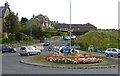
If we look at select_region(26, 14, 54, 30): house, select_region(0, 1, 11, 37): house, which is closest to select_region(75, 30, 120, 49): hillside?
select_region(0, 1, 11, 37): house

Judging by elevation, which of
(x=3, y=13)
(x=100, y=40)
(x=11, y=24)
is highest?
(x=3, y=13)

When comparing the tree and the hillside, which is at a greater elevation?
the tree

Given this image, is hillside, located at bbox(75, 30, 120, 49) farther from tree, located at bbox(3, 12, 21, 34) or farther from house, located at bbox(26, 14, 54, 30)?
house, located at bbox(26, 14, 54, 30)

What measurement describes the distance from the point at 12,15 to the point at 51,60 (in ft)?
195

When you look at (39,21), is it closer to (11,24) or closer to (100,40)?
(11,24)

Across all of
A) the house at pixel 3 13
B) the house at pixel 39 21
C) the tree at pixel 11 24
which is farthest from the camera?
the house at pixel 39 21

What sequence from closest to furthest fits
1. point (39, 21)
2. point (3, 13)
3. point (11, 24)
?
point (11, 24)
point (3, 13)
point (39, 21)

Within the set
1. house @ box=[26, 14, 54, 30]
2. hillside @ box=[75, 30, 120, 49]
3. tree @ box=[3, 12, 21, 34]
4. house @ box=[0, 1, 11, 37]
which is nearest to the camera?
hillside @ box=[75, 30, 120, 49]

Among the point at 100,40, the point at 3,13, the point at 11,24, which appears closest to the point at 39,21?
the point at 3,13

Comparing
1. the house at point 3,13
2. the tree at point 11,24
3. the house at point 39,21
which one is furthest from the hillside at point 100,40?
the house at point 39,21

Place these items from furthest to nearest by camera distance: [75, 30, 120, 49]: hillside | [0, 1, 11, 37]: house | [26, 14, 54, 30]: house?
[26, 14, 54, 30]: house, [0, 1, 11, 37]: house, [75, 30, 120, 49]: hillside

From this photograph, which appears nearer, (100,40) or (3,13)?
(100,40)

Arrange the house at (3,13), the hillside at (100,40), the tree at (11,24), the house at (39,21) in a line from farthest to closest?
the house at (39,21)
the house at (3,13)
the tree at (11,24)
the hillside at (100,40)

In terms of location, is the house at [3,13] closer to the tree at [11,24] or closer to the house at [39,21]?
the tree at [11,24]
